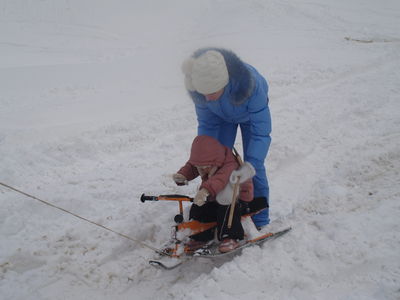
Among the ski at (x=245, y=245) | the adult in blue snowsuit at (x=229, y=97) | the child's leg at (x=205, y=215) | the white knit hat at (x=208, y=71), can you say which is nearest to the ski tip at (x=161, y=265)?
the ski at (x=245, y=245)

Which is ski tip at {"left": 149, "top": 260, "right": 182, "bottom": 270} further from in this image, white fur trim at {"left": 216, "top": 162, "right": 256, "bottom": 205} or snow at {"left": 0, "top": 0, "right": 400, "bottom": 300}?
white fur trim at {"left": 216, "top": 162, "right": 256, "bottom": 205}

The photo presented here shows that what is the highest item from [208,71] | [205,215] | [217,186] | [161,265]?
[208,71]

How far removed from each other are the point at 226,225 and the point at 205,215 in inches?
13.0

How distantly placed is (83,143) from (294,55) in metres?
7.57

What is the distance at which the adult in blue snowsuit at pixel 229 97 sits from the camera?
2.78m

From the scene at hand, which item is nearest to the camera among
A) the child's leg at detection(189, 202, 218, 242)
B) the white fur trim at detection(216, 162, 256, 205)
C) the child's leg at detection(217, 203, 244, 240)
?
the white fur trim at detection(216, 162, 256, 205)

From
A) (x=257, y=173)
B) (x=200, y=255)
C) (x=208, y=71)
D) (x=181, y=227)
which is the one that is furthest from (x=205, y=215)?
(x=208, y=71)

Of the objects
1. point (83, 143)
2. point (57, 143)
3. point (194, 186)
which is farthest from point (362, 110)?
point (57, 143)

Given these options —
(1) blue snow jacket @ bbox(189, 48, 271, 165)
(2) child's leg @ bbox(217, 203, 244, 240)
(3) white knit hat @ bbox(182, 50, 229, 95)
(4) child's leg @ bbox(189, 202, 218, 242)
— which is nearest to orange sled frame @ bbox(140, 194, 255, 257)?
(4) child's leg @ bbox(189, 202, 218, 242)

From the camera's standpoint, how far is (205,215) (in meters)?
3.63

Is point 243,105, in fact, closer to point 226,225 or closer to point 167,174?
point 226,225

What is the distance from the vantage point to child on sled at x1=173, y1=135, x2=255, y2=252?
10.2 feet

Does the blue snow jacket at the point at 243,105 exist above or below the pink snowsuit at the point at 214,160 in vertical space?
above

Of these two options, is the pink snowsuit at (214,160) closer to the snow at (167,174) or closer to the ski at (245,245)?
the ski at (245,245)
